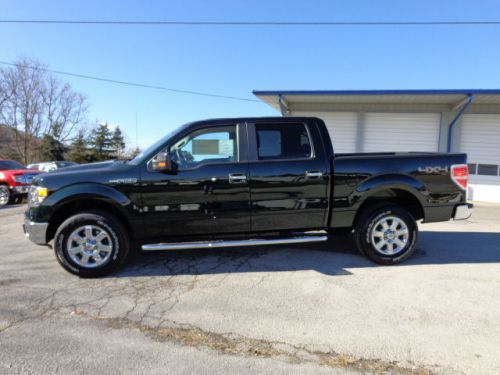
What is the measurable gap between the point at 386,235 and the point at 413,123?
10864 millimetres

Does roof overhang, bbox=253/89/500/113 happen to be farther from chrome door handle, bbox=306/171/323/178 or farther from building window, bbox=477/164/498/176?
chrome door handle, bbox=306/171/323/178

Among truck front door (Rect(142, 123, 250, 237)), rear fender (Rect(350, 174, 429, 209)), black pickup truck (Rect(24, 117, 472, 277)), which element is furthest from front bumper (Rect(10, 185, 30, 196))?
rear fender (Rect(350, 174, 429, 209))

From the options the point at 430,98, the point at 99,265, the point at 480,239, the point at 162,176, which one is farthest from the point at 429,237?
the point at 430,98

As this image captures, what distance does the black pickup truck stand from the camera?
381 cm

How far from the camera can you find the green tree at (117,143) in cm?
4925

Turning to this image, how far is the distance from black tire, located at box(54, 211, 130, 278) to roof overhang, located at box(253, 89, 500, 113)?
9449mm

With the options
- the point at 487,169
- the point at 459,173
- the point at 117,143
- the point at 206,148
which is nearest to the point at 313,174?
the point at 206,148

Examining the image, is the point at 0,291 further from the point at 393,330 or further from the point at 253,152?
the point at 393,330

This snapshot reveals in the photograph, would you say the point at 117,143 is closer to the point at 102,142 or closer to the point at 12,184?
the point at 102,142

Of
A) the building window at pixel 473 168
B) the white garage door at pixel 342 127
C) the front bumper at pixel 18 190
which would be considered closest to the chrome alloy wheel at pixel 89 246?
the front bumper at pixel 18 190

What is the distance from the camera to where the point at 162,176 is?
386 centimetres

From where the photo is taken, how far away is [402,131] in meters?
13.3

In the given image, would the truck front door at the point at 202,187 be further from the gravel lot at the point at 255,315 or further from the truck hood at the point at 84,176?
the gravel lot at the point at 255,315

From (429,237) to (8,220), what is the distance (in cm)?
955
